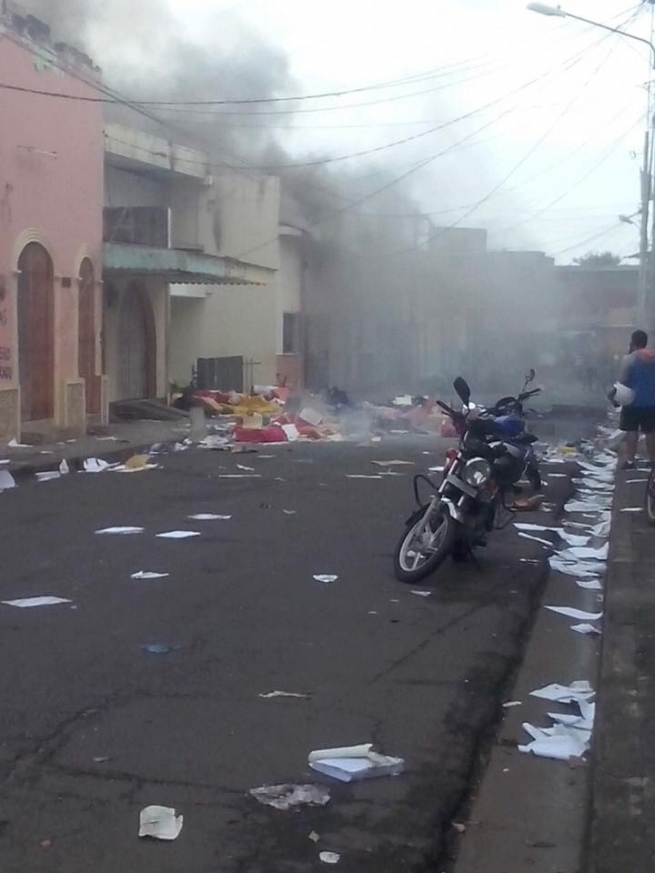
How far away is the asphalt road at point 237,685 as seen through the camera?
4.05m

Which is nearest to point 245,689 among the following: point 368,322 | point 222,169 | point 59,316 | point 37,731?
point 37,731

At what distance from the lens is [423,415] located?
23.3 m

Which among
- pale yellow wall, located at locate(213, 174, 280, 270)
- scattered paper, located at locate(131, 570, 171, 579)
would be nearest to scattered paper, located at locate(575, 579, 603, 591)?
scattered paper, located at locate(131, 570, 171, 579)

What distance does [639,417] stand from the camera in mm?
13742

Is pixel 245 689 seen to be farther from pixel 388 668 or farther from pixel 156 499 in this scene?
pixel 156 499

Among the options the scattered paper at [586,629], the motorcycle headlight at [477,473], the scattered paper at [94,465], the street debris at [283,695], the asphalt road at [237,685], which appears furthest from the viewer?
the scattered paper at [94,465]

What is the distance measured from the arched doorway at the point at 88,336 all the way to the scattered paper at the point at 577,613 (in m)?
14.8

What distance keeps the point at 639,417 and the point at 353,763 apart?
32.0 feet

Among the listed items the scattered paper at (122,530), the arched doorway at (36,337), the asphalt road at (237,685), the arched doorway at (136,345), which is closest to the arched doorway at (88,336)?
the arched doorway at (36,337)

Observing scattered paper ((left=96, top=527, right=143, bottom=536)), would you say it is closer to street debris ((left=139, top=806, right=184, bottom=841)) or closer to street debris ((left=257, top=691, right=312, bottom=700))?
street debris ((left=257, top=691, right=312, bottom=700))

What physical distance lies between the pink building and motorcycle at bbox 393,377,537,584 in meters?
10.8

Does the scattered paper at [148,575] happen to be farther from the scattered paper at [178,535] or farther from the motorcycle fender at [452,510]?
the motorcycle fender at [452,510]

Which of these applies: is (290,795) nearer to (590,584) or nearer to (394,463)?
(590,584)

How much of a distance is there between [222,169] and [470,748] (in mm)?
28304
